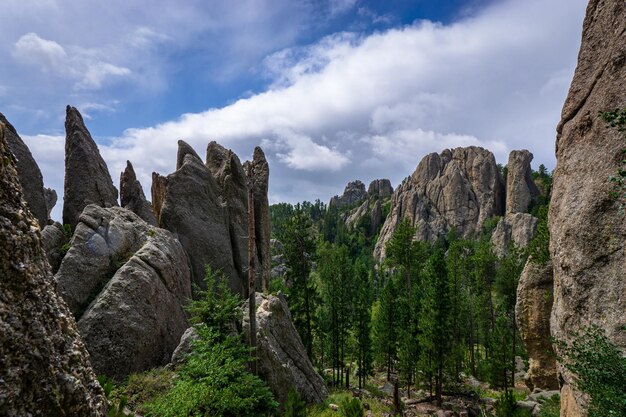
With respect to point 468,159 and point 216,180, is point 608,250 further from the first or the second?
point 468,159

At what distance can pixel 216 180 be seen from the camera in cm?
3316

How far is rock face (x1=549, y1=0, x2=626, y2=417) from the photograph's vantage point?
1307cm

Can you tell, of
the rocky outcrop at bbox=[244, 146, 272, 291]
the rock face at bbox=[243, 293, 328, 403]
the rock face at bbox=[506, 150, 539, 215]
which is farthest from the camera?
the rock face at bbox=[506, 150, 539, 215]

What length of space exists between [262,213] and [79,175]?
1443 cm

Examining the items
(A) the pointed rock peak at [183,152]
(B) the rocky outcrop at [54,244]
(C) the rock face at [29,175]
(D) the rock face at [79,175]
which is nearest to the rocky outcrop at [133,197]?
(D) the rock face at [79,175]

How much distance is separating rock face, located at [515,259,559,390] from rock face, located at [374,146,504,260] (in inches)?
3736

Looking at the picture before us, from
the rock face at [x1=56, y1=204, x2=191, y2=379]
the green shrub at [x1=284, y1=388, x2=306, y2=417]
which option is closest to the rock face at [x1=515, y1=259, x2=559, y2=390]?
the green shrub at [x1=284, y1=388, x2=306, y2=417]

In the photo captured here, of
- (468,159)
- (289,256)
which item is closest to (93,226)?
(289,256)

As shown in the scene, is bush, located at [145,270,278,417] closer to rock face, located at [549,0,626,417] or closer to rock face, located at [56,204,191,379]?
rock face, located at [56,204,191,379]

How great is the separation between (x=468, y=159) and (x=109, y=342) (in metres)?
138

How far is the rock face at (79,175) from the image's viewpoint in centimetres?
2484

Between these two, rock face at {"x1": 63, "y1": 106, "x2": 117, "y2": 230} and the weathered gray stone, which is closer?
the weathered gray stone

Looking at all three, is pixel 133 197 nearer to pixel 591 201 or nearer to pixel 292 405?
pixel 292 405

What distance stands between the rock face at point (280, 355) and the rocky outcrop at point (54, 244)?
1058cm
